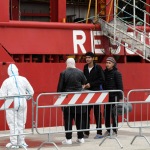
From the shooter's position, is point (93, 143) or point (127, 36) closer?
point (93, 143)

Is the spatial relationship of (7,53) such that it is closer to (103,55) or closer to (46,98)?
(46,98)

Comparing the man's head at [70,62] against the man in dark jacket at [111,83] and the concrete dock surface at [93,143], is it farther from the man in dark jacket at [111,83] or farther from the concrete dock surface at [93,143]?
the concrete dock surface at [93,143]

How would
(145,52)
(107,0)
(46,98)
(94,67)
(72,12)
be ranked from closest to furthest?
(94,67) → (46,98) → (145,52) → (107,0) → (72,12)

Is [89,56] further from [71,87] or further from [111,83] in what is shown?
[71,87]

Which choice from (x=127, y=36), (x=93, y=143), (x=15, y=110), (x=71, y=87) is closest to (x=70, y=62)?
(x=71, y=87)

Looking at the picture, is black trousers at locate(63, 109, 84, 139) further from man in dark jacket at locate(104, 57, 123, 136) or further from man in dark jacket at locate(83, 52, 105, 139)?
man in dark jacket at locate(104, 57, 123, 136)

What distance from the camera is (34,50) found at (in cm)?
1412

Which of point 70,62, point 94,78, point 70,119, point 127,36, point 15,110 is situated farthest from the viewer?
point 127,36

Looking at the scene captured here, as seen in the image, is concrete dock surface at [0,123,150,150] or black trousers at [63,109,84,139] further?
black trousers at [63,109,84,139]

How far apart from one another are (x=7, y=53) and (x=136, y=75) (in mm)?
3744

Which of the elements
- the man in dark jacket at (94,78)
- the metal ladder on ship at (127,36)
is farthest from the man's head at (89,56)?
the metal ladder on ship at (127,36)

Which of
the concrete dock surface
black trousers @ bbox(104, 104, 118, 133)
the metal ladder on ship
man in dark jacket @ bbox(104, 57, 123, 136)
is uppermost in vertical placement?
the metal ladder on ship

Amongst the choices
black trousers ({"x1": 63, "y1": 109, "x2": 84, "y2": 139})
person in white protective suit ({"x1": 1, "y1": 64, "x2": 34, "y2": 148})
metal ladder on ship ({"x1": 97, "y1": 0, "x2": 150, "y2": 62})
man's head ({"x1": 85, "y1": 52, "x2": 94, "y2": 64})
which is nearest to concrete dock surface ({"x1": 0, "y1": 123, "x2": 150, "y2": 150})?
black trousers ({"x1": 63, "y1": 109, "x2": 84, "y2": 139})

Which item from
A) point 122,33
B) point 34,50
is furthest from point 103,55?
point 34,50
